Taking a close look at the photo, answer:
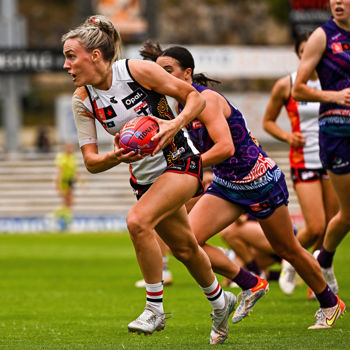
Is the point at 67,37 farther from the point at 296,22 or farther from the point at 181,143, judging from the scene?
the point at 296,22

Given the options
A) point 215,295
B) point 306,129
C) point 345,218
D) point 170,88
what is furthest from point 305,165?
point 170,88

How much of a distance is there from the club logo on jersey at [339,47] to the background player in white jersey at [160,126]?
1.40 meters

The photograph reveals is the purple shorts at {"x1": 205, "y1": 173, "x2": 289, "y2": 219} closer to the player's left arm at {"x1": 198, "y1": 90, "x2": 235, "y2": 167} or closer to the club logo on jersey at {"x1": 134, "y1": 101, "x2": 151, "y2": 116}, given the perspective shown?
the player's left arm at {"x1": 198, "y1": 90, "x2": 235, "y2": 167}

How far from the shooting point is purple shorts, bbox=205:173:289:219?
6754 millimetres

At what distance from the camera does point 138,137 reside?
5.66m

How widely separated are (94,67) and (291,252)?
1979 mm

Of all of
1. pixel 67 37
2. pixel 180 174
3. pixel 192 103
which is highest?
pixel 67 37

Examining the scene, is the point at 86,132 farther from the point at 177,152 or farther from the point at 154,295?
the point at 154,295

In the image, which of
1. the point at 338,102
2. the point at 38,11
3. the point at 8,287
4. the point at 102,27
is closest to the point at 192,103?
the point at 102,27

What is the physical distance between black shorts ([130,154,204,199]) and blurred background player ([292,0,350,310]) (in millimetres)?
1255

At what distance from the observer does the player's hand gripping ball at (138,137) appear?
18.6 ft

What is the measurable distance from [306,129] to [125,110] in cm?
358

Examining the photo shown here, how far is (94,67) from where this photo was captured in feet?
19.4

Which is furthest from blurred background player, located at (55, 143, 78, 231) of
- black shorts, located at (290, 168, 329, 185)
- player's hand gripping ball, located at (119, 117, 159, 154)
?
player's hand gripping ball, located at (119, 117, 159, 154)
